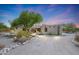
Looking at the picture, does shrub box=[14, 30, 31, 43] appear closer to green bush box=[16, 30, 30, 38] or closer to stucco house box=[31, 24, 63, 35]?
green bush box=[16, 30, 30, 38]

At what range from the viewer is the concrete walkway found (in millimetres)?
3322

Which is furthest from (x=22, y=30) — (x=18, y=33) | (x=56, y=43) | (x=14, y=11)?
(x=56, y=43)

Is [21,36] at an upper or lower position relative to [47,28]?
lower

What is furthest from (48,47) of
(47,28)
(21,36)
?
(21,36)

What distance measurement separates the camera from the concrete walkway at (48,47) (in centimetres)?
332

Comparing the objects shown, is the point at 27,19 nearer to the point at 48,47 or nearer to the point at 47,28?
the point at 47,28

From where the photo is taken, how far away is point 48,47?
11.0 ft

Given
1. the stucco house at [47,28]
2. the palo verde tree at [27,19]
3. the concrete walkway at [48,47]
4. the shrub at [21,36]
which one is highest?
the palo verde tree at [27,19]

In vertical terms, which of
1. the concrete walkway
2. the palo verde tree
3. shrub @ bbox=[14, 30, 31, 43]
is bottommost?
the concrete walkway

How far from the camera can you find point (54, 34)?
11.1 feet

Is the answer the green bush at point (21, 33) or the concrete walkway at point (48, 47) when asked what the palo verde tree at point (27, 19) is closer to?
the green bush at point (21, 33)

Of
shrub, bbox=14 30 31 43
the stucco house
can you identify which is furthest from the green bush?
the stucco house

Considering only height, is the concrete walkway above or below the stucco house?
below

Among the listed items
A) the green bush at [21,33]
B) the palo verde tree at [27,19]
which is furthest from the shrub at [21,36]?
the palo verde tree at [27,19]
